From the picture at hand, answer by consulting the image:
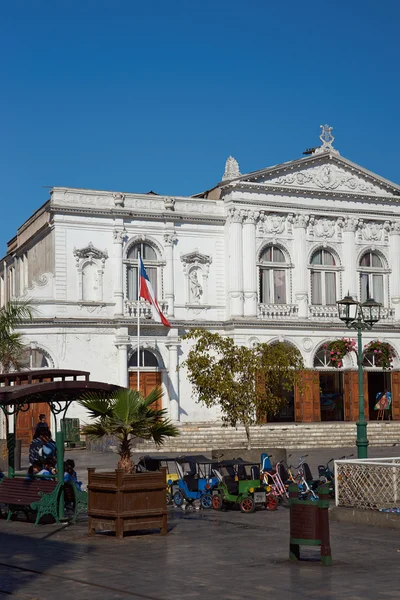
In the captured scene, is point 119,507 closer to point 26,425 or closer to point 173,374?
point 26,425

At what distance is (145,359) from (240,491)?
90.2 feet

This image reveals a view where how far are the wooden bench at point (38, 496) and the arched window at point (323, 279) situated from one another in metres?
33.5

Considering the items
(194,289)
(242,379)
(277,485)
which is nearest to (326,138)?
(194,289)

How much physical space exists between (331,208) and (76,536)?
36696mm

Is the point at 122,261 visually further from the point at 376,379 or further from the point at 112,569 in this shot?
the point at 112,569

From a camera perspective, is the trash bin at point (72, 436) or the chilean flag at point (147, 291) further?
the chilean flag at point (147, 291)

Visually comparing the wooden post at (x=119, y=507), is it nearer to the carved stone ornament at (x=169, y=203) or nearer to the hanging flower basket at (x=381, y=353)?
the hanging flower basket at (x=381, y=353)

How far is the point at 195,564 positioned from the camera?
14484 mm

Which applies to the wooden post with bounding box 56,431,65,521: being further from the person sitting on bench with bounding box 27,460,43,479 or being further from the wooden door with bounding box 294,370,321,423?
the wooden door with bounding box 294,370,321,423

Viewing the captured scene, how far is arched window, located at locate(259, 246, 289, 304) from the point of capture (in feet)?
168

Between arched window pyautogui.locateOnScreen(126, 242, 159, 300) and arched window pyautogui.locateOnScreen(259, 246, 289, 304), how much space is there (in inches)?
215

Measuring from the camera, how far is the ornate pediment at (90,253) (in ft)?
155

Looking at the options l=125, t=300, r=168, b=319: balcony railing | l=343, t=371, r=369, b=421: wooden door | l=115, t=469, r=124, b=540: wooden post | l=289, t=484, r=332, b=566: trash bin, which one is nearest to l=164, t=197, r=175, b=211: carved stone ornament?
l=125, t=300, r=168, b=319: balcony railing

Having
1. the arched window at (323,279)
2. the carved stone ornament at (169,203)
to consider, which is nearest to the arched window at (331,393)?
the arched window at (323,279)
